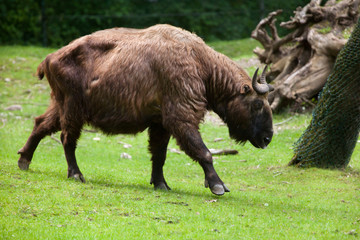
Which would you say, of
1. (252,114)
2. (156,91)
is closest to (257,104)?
(252,114)

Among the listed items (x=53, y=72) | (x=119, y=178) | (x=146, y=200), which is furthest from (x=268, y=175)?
(x=53, y=72)

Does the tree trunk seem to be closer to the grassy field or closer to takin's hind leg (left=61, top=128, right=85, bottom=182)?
the grassy field

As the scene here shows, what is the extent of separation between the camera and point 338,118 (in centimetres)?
898

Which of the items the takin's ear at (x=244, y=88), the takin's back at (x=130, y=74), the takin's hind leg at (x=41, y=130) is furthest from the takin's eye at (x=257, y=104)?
the takin's hind leg at (x=41, y=130)

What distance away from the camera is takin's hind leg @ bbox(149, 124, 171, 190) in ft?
27.1

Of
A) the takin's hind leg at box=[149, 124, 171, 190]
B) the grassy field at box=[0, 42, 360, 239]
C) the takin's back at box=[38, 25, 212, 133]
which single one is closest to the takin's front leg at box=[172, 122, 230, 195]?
the grassy field at box=[0, 42, 360, 239]

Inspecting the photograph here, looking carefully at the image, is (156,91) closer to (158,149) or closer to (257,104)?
(158,149)

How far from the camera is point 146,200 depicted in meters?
7.07

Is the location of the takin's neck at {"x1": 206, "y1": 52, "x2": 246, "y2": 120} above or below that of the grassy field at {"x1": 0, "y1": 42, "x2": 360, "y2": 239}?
above

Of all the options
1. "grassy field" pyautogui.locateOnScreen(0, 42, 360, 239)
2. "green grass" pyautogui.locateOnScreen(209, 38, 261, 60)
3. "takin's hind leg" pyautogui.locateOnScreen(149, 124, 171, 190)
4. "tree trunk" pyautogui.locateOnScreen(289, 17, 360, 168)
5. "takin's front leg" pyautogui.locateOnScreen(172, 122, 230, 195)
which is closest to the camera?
"grassy field" pyautogui.locateOnScreen(0, 42, 360, 239)

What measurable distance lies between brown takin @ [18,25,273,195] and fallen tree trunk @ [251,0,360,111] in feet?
17.0

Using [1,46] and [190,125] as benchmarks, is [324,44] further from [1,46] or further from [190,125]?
[1,46]

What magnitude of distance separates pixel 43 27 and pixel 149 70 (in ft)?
54.3

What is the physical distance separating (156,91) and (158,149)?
3.42ft
